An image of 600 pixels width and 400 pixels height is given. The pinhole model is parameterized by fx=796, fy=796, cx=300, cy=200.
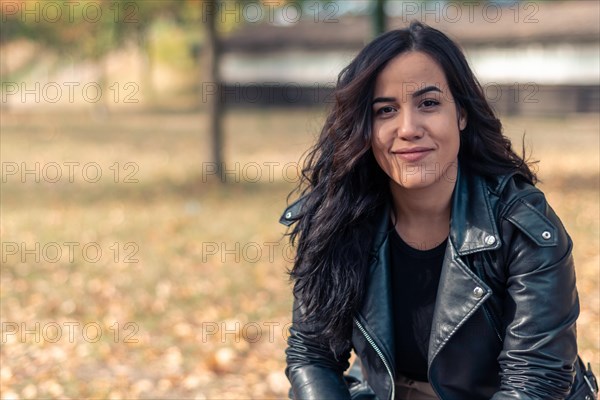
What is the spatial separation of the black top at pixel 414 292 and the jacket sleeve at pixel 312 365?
0.75 feet

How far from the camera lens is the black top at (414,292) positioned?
239 cm

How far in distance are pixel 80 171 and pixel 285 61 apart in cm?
1900

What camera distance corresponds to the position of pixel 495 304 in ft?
7.42

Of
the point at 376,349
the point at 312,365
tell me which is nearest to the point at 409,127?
the point at 376,349

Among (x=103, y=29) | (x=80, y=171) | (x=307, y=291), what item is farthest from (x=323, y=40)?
(x=307, y=291)

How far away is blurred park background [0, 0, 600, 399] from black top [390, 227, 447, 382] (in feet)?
2.31

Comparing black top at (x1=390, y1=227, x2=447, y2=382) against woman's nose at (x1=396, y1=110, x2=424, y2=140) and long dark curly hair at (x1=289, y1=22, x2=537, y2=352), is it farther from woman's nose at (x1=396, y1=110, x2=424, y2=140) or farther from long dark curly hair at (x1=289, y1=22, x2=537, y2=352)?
woman's nose at (x1=396, y1=110, x2=424, y2=140)

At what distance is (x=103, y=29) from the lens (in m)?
32.2

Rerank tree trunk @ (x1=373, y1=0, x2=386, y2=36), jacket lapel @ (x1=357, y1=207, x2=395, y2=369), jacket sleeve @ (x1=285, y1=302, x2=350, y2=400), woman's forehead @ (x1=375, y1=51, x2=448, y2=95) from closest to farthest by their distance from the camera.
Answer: woman's forehead @ (x1=375, y1=51, x2=448, y2=95) < jacket lapel @ (x1=357, y1=207, x2=395, y2=369) < jacket sleeve @ (x1=285, y1=302, x2=350, y2=400) < tree trunk @ (x1=373, y1=0, x2=386, y2=36)

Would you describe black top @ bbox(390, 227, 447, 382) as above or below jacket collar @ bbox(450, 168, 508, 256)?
below

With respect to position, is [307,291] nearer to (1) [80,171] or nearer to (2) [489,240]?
(2) [489,240]

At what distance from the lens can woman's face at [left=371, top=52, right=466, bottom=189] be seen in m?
2.27

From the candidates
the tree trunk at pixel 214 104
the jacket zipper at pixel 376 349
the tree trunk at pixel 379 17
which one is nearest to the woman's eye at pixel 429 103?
the jacket zipper at pixel 376 349

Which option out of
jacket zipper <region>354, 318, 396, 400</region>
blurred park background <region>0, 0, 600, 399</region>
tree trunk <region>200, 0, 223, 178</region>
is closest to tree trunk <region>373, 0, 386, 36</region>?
blurred park background <region>0, 0, 600, 399</region>
